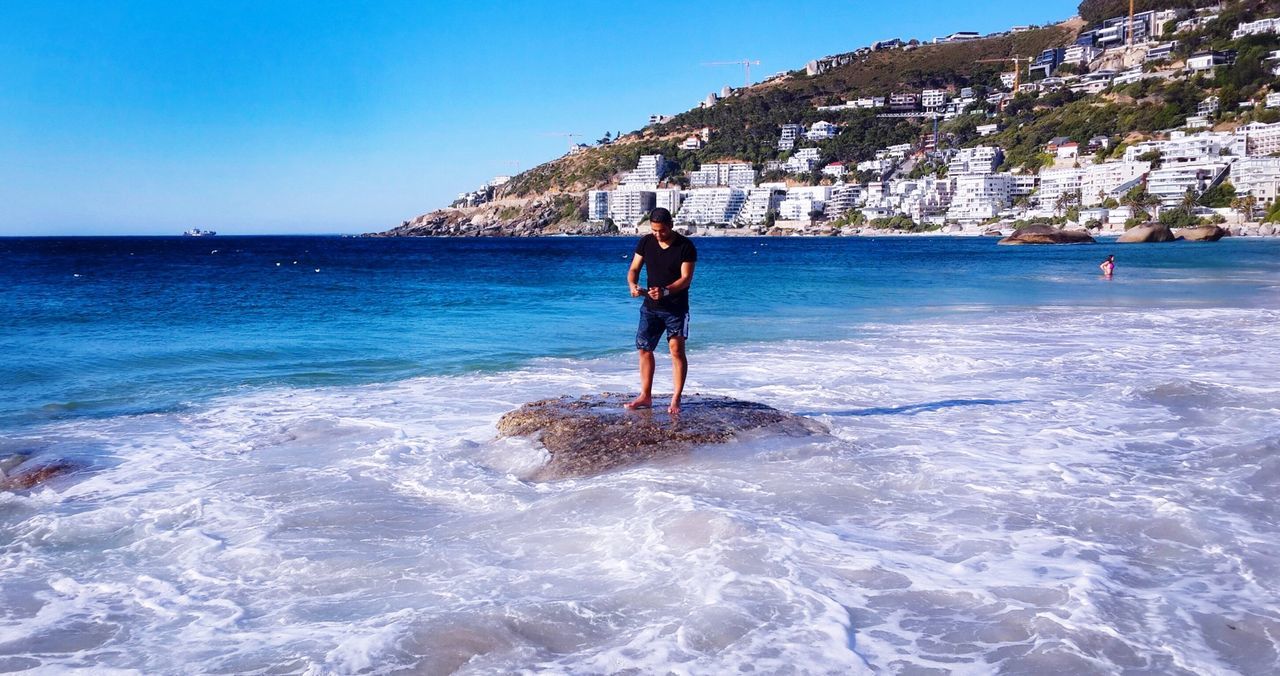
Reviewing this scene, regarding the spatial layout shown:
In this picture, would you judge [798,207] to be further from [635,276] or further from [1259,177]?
[635,276]

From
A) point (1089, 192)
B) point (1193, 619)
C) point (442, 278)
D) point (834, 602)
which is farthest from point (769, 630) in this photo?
point (1089, 192)

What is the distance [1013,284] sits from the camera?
99.3ft

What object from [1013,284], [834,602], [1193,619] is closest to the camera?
[1193,619]

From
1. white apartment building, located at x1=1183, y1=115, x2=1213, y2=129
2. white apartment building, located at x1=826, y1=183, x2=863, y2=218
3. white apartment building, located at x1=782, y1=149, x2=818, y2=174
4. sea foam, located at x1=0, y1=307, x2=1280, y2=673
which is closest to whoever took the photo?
sea foam, located at x1=0, y1=307, x2=1280, y2=673

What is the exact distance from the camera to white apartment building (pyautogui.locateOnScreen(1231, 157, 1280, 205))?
90.2 m

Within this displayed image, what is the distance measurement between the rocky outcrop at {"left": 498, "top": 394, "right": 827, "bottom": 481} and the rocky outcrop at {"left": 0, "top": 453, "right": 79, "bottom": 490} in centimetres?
329

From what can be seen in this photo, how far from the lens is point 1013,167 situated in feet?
449

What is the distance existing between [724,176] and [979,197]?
5648 cm

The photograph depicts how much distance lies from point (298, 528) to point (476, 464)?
1625 millimetres

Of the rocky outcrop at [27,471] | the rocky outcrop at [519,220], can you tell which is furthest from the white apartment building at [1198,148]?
the rocky outcrop at [27,471]

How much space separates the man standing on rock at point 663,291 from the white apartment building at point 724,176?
164 metres

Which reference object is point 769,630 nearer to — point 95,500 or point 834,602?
point 834,602

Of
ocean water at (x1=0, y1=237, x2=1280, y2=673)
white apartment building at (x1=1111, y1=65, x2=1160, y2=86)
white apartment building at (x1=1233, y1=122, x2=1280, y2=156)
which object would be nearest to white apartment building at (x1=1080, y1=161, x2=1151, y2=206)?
white apartment building at (x1=1233, y1=122, x2=1280, y2=156)

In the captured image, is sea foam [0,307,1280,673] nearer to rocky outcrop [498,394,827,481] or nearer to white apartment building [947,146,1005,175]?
rocky outcrop [498,394,827,481]
